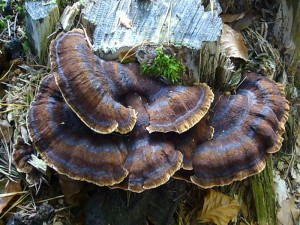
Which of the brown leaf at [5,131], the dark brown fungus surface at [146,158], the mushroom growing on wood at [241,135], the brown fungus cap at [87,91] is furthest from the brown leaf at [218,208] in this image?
the brown leaf at [5,131]

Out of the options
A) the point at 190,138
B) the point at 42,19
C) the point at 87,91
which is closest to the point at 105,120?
the point at 87,91

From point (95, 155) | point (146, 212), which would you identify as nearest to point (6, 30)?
point (95, 155)

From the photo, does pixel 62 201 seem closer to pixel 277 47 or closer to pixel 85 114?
pixel 85 114

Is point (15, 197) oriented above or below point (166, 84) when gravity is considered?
below

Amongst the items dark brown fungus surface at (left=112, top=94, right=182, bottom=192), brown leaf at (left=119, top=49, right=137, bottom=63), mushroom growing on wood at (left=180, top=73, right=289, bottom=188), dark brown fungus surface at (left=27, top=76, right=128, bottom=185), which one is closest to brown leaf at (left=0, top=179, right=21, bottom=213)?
dark brown fungus surface at (left=27, top=76, right=128, bottom=185)

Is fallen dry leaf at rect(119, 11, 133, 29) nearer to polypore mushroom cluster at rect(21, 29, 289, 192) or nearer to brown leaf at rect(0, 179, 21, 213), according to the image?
polypore mushroom cluster at rect(21, 29, 289, 192)

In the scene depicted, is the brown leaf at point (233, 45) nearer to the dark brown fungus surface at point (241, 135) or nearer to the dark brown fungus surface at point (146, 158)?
the dark brown fungus surface at point (241, 135)
